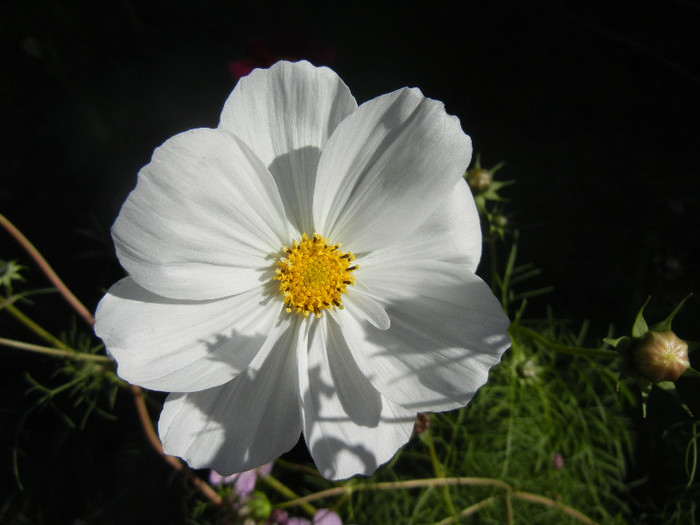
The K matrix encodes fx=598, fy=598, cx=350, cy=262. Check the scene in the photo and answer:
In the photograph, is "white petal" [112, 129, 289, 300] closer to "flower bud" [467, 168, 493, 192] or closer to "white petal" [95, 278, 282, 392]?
"white petal" [95, 278, 282, 392]

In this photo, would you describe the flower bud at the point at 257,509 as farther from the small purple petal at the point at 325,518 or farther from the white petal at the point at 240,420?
the white petal at the point at 240,420

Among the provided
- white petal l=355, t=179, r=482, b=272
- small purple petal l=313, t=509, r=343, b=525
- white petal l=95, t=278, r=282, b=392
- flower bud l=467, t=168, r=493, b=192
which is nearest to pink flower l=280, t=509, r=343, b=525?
small purple petal l=313, t=509, r=343, b=525

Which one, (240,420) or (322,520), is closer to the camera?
(240,420)

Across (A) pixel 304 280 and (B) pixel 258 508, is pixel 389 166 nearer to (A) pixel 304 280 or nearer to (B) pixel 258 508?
(A) pixel 304 280

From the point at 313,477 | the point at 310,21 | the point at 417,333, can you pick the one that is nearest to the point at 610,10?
the point at 310,21

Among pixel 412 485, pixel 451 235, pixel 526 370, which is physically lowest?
pixel 412 485

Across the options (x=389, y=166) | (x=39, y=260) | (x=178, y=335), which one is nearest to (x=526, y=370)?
(x=389, y=166)
